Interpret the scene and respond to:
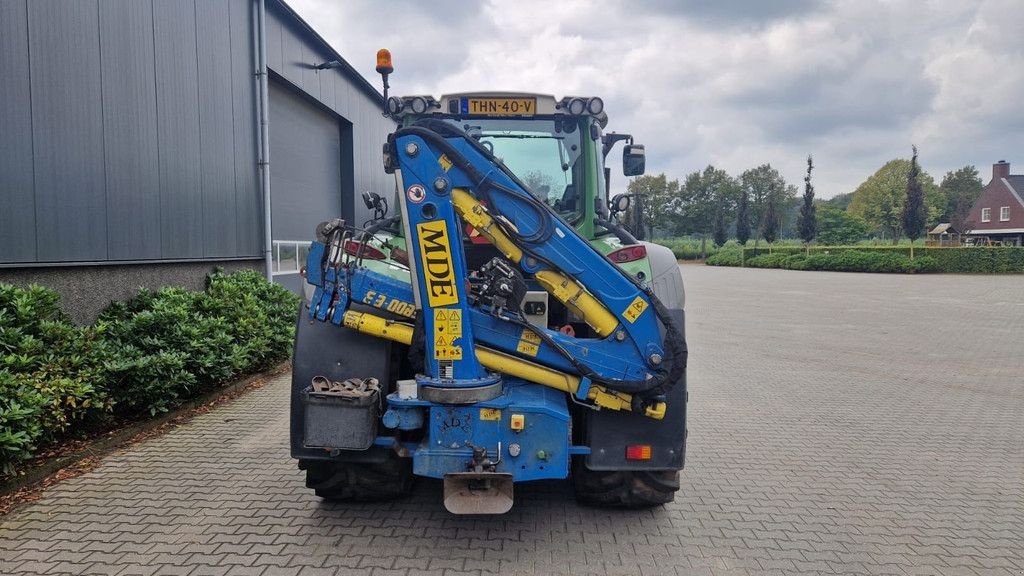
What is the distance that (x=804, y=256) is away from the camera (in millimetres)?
39031

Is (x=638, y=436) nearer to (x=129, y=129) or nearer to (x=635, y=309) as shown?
(x=635, y=309)

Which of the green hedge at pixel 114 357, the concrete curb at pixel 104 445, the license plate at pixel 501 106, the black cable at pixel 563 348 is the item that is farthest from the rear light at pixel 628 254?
the concrete curb at pixel 104 445

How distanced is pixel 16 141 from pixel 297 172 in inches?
286

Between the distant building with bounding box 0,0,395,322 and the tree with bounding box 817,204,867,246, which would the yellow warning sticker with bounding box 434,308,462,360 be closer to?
the distant building with bounding box 0,0,395,322

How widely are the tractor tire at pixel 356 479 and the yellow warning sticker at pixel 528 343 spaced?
1077 mm

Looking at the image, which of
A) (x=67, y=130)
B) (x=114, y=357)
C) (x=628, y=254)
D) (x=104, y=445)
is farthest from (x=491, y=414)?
(x=67, y=130)

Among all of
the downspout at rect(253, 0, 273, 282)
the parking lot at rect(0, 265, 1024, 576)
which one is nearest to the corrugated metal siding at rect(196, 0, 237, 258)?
the downspout at rect(253, 0, 273, 282)

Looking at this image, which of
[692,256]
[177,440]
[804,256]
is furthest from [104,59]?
[692,256]

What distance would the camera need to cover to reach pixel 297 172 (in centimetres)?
1262

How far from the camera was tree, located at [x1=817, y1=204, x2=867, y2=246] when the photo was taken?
5688 centimetres

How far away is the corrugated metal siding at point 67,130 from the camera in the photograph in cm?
569

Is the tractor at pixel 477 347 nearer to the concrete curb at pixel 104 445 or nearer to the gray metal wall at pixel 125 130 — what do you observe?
the concrete curb at pixel 104 445

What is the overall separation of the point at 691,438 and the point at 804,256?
37.4 metres

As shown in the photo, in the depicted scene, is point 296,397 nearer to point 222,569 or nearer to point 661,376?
point 222,569
